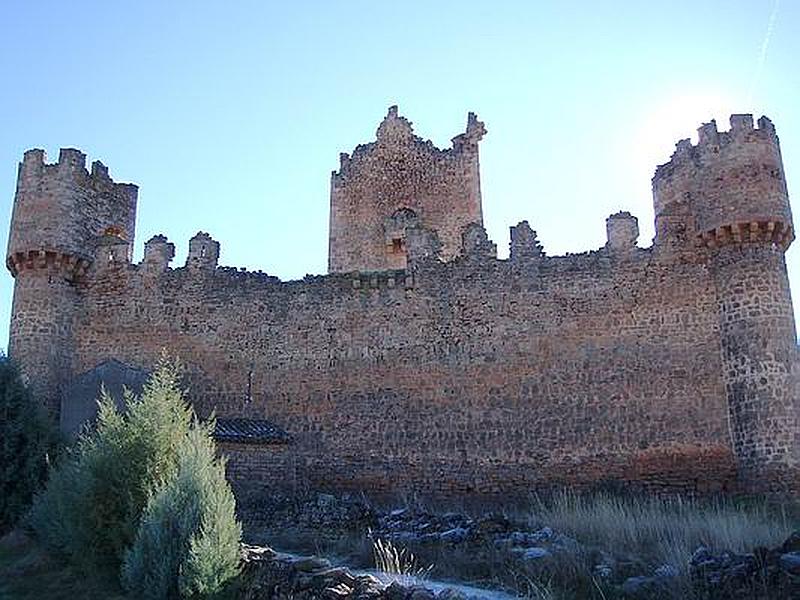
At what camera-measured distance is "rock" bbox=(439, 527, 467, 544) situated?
12867mm

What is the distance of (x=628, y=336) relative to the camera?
59.2ft

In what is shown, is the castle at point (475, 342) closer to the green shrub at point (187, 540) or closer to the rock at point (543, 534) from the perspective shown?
the rock at point (543, 534)

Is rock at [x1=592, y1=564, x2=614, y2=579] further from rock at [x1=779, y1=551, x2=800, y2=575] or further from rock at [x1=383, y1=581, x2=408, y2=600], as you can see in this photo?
rock at [x1=383, y1=581, x2=408, y2=600]

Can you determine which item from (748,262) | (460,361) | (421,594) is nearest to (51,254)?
(460,361)

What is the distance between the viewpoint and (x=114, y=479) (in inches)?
478

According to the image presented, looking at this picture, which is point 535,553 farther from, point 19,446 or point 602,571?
point 19,446

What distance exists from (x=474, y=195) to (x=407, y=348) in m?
8.85

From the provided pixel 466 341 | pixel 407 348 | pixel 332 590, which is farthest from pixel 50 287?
pixel 332 590

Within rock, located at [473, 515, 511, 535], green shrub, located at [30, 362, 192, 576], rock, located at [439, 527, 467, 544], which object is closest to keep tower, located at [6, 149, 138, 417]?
green shrub, located at [30, 362, 192, 576]

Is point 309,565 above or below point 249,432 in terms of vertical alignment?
below

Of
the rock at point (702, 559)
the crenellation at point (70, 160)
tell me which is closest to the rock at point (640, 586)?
the rock at point (702, 559)

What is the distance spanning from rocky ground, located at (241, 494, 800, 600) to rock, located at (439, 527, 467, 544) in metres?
0.01

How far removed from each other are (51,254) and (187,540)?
39.2ft

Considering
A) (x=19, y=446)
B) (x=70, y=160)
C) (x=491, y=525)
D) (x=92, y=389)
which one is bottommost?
(x=491, y=525)
